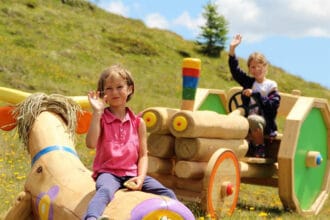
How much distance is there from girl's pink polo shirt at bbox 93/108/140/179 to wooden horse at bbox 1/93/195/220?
0.47ft

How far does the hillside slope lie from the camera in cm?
1662

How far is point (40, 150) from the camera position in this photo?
381 centimetres

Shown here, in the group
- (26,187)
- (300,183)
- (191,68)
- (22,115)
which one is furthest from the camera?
(300,183)

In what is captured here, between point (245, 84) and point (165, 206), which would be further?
point (245, 84)

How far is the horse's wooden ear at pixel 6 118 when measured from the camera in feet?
13.7

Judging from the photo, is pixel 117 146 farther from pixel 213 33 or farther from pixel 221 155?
pixel 213 33

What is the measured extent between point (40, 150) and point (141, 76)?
17.5 m

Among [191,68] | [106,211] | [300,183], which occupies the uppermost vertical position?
[191,68]

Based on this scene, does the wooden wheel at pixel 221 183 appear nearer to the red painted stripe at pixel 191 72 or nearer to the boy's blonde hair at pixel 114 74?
the red painted stripe at pixel 191 72

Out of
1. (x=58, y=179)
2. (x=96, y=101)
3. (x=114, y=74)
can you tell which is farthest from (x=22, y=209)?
(x=114, y=74)

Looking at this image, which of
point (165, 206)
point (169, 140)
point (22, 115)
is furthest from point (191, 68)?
point (165, 206)

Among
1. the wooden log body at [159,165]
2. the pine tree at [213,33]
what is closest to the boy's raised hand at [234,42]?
the wooden log body at [159,165]

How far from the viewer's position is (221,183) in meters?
5.43

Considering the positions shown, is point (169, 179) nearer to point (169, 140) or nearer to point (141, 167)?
Result: point (169, 140)
